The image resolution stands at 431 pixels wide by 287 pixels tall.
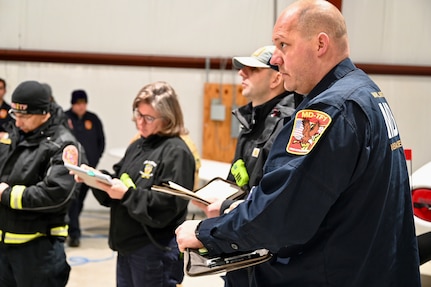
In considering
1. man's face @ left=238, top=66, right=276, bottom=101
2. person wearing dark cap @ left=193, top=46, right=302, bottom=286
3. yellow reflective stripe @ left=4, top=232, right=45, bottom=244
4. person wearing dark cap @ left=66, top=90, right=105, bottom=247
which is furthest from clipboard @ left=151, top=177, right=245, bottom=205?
person wearing dark cap @ left=66, top=90, right=105, bottom=247

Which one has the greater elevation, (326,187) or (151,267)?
(326,187)

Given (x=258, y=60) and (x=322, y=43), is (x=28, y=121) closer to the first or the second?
(x=258, y=60)

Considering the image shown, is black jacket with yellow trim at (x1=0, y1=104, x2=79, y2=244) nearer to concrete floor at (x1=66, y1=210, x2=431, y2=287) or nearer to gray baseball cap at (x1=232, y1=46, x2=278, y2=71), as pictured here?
gray baseball cap at (x1=232, y1=46, x2=278, y2=71)

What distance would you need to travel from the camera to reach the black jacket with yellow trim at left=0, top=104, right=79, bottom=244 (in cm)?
381

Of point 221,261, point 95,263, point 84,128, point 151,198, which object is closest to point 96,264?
point 95,263

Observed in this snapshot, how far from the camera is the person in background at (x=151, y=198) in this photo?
3.70 m

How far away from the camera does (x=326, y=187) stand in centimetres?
196

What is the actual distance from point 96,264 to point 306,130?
5024 mm

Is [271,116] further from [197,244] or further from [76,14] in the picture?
[76,14]

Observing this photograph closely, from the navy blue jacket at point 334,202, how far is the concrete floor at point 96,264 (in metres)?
2.65

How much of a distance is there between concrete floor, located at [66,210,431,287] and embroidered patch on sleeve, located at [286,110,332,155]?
2.92 metres

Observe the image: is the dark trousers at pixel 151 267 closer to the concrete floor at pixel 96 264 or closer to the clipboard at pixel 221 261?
the clipboard at pixel 221 261

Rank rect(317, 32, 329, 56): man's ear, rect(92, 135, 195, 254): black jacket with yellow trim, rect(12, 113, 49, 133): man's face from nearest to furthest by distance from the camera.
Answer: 1. rect(317, 32, 329, 56): man's ear
2. rect(92, 135, 195, 254): black jacket with yellow trim
3. rect(12, 113, 49, 133): man's face

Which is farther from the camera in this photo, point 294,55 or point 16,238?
point 16,238
